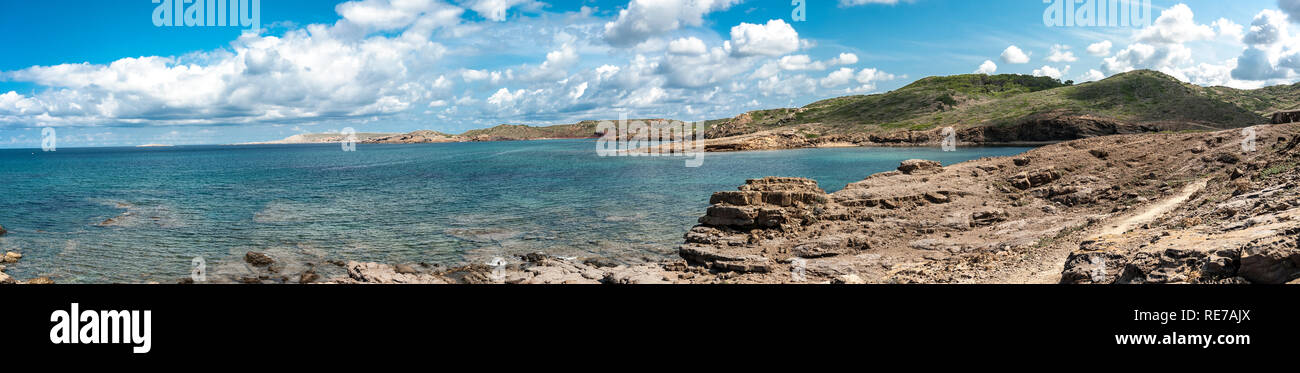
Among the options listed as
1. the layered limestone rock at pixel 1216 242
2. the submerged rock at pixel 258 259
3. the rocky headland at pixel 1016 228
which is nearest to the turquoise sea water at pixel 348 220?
the submerged rock at pixel 258 259

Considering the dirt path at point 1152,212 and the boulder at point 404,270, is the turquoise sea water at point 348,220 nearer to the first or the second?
the boulder at point 404,270

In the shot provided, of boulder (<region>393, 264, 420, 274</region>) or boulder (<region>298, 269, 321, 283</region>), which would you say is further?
boulder (<region>298, 269, 321, 283</region>)

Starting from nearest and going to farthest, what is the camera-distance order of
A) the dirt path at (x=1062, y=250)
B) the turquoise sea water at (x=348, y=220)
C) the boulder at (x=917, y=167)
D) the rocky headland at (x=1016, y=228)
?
the rocky headland at (x=1016, y=228) → the dirt path at (x=1062, y=250) → the turquoise sea water at (x=348, y=220) → the boulder at (x=917, y=167)

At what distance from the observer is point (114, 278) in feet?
71.3

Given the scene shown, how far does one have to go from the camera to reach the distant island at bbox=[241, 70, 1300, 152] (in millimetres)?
100500

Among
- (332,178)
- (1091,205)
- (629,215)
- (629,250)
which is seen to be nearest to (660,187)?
(629,215)

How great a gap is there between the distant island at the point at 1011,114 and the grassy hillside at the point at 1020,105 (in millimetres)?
168

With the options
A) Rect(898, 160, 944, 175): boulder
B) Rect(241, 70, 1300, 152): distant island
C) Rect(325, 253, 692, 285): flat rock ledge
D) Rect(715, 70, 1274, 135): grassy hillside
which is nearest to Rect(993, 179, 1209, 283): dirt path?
Rect(325, 253, 692, 285): flat rock ledge

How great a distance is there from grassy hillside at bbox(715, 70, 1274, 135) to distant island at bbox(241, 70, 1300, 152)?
0.55 feet

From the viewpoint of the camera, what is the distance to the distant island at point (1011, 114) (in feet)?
330

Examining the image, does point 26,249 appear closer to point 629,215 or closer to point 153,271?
point 153,271

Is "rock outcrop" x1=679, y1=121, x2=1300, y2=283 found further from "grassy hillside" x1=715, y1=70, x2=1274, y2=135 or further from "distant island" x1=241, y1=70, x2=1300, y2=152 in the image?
"grassy hillside" x1=715, y1=70, x2=1274, y2=135

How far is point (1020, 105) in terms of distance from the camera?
124938 millimetres
